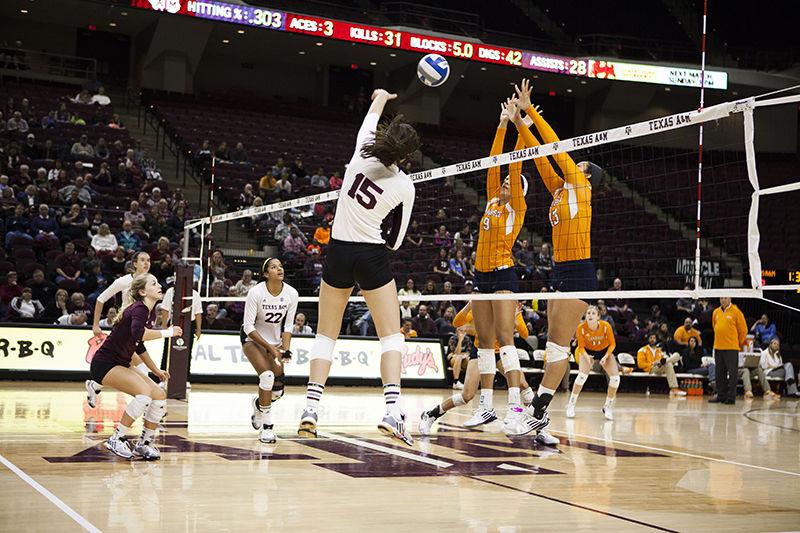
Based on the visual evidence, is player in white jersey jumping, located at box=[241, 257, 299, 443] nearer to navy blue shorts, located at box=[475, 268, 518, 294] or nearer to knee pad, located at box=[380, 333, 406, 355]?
navy blue shorts, located at box=[475, 268, 518, 294]

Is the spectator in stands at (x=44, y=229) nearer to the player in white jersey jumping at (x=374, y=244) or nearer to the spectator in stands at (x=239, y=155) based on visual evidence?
the spectator in stands at (x=239, y=155)

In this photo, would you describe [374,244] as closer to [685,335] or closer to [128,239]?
[128,239]

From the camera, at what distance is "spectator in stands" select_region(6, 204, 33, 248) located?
55.6ft

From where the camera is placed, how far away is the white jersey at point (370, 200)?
5.93m

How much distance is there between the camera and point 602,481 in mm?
6004

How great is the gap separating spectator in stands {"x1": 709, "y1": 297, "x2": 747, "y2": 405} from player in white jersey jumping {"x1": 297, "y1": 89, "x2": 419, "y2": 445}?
1216 centimetres

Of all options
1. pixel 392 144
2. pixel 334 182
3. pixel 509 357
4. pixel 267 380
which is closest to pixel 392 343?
pixel 392 144

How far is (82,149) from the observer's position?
2145 cm

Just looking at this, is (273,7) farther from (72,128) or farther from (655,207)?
(655,207)

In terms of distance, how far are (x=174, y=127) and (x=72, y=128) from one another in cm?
387

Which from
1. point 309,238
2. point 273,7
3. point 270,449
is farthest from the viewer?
point 273,7

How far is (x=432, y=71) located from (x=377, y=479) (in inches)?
186

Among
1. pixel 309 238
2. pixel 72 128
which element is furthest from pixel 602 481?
pixel 72 128

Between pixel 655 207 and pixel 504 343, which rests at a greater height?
pixel 655 207
